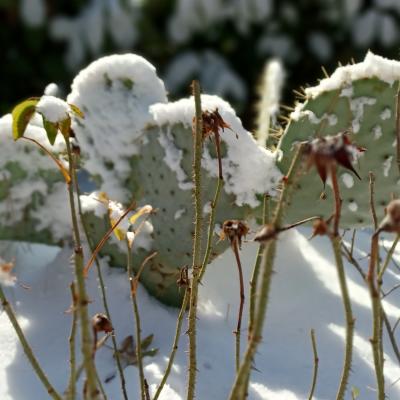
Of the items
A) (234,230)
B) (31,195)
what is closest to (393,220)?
(234,230)

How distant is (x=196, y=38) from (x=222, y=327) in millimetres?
3101

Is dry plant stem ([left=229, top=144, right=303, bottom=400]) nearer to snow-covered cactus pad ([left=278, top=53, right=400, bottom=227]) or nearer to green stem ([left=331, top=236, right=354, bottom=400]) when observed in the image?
green stem ([left=331, top=236, right=354, bottom=400])

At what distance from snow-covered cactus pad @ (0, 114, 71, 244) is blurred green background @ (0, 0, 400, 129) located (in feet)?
7.60

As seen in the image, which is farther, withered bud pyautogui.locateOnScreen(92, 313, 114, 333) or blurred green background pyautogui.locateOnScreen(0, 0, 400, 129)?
blurred green background pyautogui.locateOnScreen(0, 0, 400, 129)

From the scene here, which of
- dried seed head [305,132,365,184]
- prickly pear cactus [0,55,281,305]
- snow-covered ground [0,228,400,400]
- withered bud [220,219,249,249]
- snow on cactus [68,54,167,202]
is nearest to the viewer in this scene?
dried seed head [305,132,365,184]

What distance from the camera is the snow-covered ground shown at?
1318mm

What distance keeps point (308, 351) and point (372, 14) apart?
3361 millimetres

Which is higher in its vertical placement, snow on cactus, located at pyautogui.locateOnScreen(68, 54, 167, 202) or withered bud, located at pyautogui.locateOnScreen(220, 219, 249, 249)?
snow on cactus, located at pyautogui.locateOnScreen(68, 54, 167, 202)

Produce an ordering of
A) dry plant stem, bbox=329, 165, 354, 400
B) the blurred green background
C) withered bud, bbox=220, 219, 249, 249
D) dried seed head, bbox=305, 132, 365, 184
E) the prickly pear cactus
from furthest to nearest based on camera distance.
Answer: the blurred green background, the prickly pear cactus, withered bud, bbox=220, 219, 249, 249, dry plant stem, bbox=329, 165, 354, 400, dried seed head, bbox=305, 132, 365, 184

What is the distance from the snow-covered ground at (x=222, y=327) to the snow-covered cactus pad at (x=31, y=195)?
0.26ft

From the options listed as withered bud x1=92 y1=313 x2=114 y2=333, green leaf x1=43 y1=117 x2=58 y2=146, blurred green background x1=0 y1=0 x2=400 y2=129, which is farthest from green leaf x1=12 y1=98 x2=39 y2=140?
blurred green background x1=0 y1=0 x2=400 y2=129

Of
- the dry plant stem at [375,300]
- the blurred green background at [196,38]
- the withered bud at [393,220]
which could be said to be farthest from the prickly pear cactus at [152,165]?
the blurred green background at [196,38]

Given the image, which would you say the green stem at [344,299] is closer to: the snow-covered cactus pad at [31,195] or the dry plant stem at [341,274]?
the dry plant stem at [341,274]

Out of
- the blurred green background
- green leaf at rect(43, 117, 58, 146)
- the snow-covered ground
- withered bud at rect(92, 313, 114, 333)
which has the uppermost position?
the blurred green background
